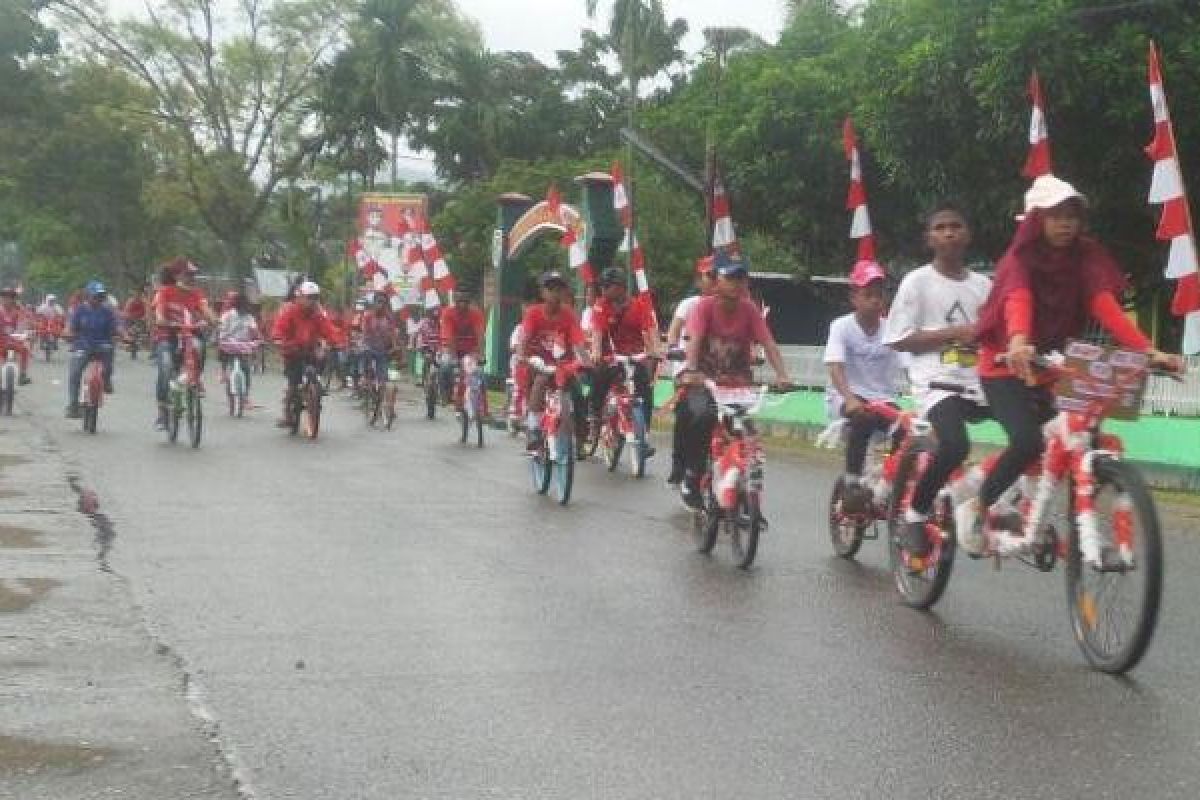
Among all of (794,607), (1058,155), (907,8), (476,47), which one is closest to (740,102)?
(907,8)

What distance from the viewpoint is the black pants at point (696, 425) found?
9.98 metres

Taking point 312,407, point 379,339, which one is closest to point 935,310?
point 312,407

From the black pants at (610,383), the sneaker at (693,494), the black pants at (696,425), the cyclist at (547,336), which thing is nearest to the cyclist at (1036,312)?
the black pants at (696,425)

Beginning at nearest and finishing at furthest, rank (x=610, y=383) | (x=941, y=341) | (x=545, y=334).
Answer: (x=941, y=341) < (x=545, y=334) < (x=610, y=383)

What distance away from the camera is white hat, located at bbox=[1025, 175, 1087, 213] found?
6684 mm

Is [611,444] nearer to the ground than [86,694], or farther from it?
farther from it

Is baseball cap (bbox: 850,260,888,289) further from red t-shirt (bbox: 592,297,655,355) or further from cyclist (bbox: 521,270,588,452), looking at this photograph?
red t-shirt (bbox: 592,297,655,355)

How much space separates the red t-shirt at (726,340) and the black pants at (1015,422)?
110 inches

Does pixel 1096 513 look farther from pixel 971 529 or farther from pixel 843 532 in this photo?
pixel 843 532

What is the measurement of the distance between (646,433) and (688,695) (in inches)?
395

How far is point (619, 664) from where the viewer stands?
6.62 m

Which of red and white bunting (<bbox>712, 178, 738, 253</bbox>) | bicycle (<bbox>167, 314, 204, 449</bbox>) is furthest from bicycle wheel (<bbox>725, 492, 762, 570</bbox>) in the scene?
red and white bunting (<bbox>712, 178, 738, 253</bbox>)

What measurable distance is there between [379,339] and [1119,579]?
60.3 feet

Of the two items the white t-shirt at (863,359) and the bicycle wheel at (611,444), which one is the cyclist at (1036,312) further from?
the bicycle wheel at (611,444)
